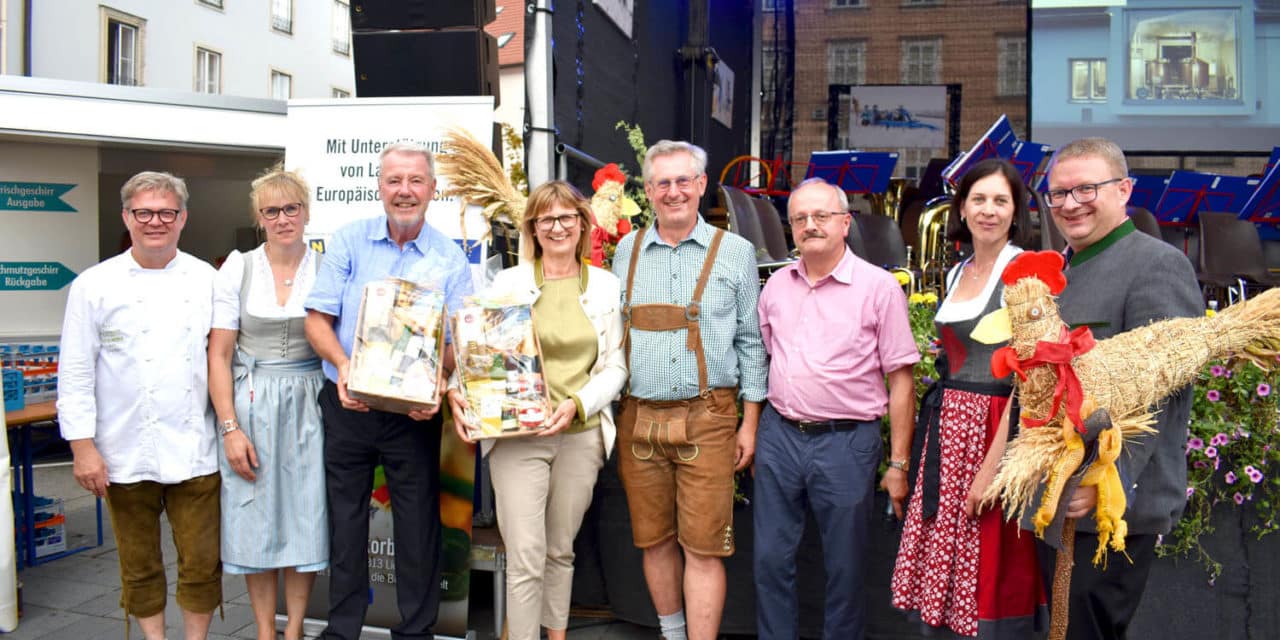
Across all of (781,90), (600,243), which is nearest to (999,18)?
(781,90)

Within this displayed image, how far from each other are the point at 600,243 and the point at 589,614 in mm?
1507

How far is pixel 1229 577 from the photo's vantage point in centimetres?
296

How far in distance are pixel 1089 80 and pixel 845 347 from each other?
11.6m

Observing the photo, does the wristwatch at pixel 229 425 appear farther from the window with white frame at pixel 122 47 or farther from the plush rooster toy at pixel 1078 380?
the window with white frame at pixel 122 47

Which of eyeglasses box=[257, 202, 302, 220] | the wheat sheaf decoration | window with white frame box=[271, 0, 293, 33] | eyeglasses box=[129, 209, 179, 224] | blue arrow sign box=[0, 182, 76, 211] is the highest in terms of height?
window with white frame box=[271, 0, 293, 33]

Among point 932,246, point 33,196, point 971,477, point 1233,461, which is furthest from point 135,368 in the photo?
point 33,196

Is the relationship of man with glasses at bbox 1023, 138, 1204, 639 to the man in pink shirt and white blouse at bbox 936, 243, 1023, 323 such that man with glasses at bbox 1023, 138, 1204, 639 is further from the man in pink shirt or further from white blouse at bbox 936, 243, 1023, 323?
the man in pink shirt

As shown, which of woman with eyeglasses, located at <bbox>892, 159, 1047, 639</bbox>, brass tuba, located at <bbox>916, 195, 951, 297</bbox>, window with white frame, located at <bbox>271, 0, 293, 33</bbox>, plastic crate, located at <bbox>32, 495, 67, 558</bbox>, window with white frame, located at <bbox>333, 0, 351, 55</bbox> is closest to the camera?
woman with eyeglasses, located at <bbox>892, 159, 1047, 639</bbox>

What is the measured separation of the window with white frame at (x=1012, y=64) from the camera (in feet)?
40.0

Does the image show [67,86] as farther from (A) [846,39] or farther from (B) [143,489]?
(A) [846,39]

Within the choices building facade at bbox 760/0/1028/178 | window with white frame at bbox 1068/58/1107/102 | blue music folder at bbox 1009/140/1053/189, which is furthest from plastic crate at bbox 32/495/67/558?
window with white frame at bbox 1068/58/1107/102

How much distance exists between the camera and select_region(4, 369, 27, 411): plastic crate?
13.5 ft

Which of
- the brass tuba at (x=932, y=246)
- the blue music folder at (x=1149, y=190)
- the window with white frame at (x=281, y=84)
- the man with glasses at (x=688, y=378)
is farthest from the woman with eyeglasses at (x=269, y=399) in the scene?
the window with white frame at (x=281, y=84)

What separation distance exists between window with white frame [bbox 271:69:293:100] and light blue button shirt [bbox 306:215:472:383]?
17542mm
